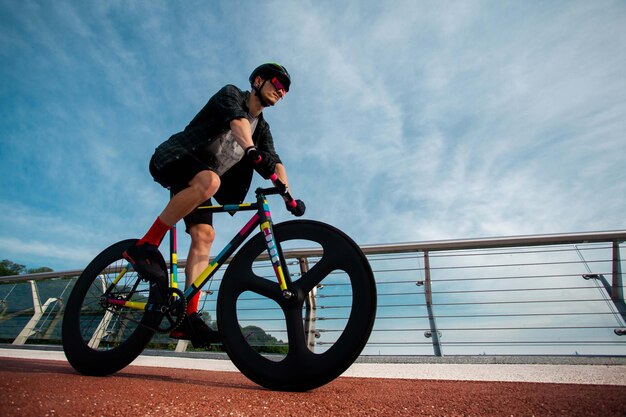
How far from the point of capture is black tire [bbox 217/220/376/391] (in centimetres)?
147

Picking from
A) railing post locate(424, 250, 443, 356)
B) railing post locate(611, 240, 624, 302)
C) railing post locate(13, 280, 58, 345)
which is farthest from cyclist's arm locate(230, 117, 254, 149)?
railing post locate(13, 280, 58, 345)

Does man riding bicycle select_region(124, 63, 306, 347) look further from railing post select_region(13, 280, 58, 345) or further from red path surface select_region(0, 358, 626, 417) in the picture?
railing post select_region(13, 280, 58, 345)

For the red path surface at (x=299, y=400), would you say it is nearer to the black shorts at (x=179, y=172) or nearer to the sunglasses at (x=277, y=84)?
the black shorts at (x=179, y=172)

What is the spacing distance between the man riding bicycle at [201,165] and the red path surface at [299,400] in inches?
20.1

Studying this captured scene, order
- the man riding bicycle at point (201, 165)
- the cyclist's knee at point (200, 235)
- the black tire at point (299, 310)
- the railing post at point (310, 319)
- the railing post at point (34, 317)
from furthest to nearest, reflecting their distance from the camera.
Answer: the railing post at point (34, 317) < the railing post at point (310, 319) < the cyclist's knee at point (200, 235) < the man riding bicycle at point (201, 165) < the black tire at point (299, 310)

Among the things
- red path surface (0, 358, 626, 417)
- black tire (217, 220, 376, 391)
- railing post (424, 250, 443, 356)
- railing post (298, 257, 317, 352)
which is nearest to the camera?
red path surface (0, 358, 626, 417)

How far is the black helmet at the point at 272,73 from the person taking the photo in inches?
80.1

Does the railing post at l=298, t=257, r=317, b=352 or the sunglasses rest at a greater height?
the sunglasses

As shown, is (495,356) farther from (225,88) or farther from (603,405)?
(225,88)

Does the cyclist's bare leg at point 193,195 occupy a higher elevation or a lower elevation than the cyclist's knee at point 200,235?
higher

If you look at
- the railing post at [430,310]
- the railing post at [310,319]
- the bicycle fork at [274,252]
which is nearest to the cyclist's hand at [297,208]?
the bicycle fork at [274,252]

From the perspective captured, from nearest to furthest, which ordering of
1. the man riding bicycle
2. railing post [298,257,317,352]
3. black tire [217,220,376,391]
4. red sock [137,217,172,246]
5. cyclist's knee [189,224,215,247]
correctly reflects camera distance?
black tire [217,220,376,391] → the man riding bicycle → red sock [137,217,172,246] → cyclist's knee [189,224,215,247] → railing post [298,257,317,352]

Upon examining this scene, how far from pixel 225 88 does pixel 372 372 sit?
2.12m

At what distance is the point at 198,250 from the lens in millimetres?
2143
